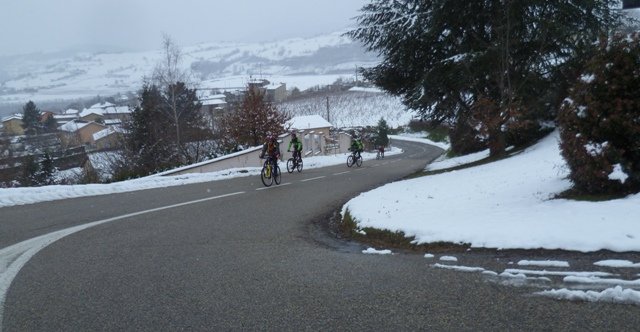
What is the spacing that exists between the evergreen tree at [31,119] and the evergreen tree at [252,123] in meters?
34.0

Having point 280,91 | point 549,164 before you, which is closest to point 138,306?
point 549,164

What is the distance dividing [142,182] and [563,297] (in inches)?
611

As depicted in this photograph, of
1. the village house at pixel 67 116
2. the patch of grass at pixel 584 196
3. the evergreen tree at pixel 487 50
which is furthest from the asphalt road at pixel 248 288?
the village house at pixel 67 116

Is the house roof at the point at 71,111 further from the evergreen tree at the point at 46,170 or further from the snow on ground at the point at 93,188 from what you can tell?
the snow on ground at the point at 93,188

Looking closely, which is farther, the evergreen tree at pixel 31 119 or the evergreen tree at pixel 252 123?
the evergreen tree at pixel 31 119

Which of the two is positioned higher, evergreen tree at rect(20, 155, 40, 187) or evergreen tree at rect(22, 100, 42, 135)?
evergreen tree at rect(22, 100, 42, 135)

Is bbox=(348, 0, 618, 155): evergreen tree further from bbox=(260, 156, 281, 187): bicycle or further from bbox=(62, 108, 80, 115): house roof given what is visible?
bbox=(62, 108, 80, 115): house roof

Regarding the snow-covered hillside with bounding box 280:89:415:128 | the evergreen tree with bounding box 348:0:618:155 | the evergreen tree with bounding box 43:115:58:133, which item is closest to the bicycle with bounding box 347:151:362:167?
the evergreen tree with bounding box 348:0:618:155

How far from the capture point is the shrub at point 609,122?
22.1ft

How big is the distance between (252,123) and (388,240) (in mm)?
24387

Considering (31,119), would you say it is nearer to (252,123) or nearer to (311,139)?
(311,139)

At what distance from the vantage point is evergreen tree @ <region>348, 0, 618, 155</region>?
52.6 ft

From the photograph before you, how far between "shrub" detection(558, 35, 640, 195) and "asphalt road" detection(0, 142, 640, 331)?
242 cm

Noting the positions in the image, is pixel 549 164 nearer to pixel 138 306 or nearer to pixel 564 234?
pixel 564 234
